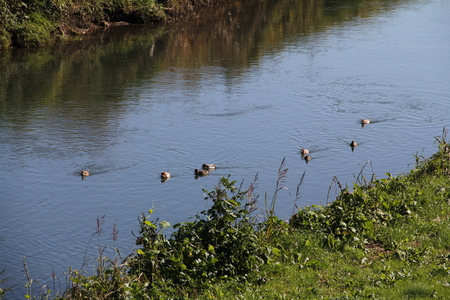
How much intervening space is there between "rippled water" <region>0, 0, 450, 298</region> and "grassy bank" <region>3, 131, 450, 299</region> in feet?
7.34

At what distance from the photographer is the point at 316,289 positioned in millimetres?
6953

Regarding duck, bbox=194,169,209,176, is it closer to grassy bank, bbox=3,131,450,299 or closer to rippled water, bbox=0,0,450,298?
rippled water, bbox=0,0,450,298

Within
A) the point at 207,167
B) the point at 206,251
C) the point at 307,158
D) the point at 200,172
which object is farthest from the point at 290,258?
the point at 307,158

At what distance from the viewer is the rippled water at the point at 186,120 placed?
38.6 feet

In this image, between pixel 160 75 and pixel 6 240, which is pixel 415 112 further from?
pixel 6 240

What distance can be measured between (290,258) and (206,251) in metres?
1.12

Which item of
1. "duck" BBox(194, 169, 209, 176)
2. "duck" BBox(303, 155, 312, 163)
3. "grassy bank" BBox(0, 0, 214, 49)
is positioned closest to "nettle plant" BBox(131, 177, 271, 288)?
"duck" BBox(194, 169, 209, 176)

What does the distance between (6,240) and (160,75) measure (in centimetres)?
1360

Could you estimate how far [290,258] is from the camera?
7879mm

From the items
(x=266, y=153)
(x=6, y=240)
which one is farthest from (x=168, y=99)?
(x=6, y=240)

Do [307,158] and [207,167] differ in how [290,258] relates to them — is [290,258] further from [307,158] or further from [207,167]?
[307,158]

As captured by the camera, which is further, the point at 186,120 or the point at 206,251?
the point at 186,120

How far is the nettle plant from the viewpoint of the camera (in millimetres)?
7301

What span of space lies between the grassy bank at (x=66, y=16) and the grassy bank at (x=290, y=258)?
21665mm
